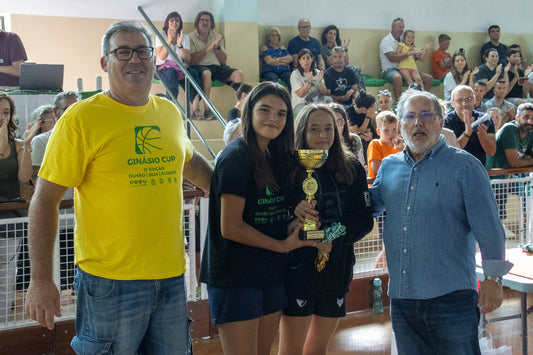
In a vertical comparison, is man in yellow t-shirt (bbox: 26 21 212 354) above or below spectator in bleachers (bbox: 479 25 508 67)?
below

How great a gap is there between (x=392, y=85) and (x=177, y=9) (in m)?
3.72

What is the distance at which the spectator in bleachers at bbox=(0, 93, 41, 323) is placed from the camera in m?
2.93

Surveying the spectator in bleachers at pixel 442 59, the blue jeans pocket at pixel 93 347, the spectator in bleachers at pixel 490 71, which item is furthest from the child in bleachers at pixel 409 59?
the blue jeans pocket at pixel 93 347

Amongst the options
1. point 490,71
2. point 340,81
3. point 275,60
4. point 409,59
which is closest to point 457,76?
point 490,71

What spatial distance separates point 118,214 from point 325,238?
31.9 inches

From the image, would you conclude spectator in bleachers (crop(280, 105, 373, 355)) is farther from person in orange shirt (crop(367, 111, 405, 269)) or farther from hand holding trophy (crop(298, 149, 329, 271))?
person in orange shirt (crop(367, 111, 405, 269))

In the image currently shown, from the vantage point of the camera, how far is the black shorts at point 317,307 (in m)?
2.10

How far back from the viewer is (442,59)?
948cm

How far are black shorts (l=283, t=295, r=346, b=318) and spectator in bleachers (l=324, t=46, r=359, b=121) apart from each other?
531cm

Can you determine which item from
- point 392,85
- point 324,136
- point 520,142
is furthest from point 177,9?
point 324,136

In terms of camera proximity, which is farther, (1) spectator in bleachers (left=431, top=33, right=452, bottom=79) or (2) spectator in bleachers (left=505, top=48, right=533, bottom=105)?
(1) spectator in bleachers (left=431, top=33, right=452, bottom=79)

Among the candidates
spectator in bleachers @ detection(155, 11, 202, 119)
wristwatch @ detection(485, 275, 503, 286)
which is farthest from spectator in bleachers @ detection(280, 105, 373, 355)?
spectator in bleachers @ detection(155, 11, 202, 119)

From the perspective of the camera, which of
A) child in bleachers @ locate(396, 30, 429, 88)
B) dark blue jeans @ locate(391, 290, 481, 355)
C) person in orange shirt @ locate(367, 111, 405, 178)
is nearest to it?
dark blue jeans @ locate(391, 290, 481, 355)

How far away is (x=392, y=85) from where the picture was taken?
8.70 meters
